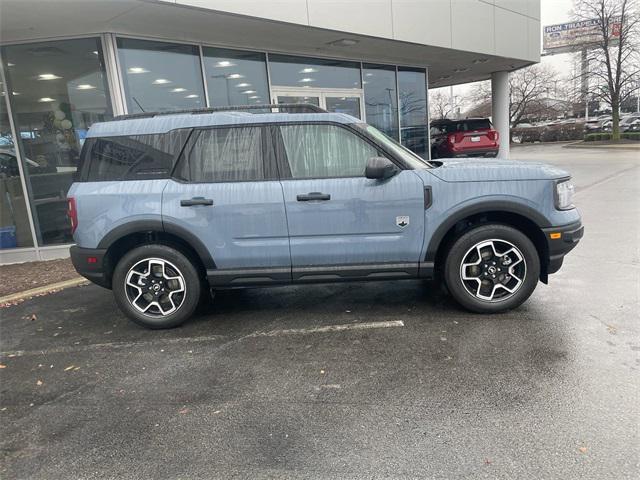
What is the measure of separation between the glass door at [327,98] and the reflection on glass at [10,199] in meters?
5.04

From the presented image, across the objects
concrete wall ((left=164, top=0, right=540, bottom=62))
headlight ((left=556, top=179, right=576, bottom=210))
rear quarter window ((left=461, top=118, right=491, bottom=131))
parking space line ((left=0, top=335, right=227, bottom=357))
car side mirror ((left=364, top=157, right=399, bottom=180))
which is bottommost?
parking space line ((left=0, top=335, right=227, bottom=357))

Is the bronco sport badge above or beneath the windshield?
beneath

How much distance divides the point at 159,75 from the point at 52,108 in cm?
183

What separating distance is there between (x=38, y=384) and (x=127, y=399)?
93cm

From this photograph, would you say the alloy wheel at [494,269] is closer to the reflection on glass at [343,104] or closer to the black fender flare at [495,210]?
the black fender flare at [495,210]

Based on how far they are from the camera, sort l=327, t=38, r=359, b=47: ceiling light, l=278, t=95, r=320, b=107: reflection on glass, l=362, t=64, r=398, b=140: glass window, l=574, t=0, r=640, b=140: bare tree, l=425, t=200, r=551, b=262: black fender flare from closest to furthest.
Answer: l=425, t=200, r=551, b=262: black fender flare → l=327, t=38, r=359, b=47: ceiling light → l=278, t=95, r=320, b=107: reflection on glass → l=362, t=64, r=398, b=140: glass window → l=574, t=0, r=640, b=140: bare tree

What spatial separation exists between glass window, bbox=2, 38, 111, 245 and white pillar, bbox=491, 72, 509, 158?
44.6 ft

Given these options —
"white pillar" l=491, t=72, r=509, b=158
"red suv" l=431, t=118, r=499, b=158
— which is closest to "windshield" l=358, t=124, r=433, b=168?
"red suv" l=431, t=118, r=499, b=158

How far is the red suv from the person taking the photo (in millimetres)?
16547

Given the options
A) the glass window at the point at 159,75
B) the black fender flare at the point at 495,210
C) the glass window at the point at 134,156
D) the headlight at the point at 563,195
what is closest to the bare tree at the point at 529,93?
the glass window at the point at 159,75

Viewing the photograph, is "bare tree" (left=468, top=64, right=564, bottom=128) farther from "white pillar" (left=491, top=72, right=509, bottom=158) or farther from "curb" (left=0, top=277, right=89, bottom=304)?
"curb" (left=0, top=277, right=89, bottom=304)

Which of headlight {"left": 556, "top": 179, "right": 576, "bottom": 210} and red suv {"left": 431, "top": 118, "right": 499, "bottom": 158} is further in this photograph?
red suv {"left": 431, "top": 118, "right": 499, "bottom": 158}

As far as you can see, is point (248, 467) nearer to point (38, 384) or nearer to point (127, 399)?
point (127, 399)

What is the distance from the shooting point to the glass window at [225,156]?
456 centimetres
